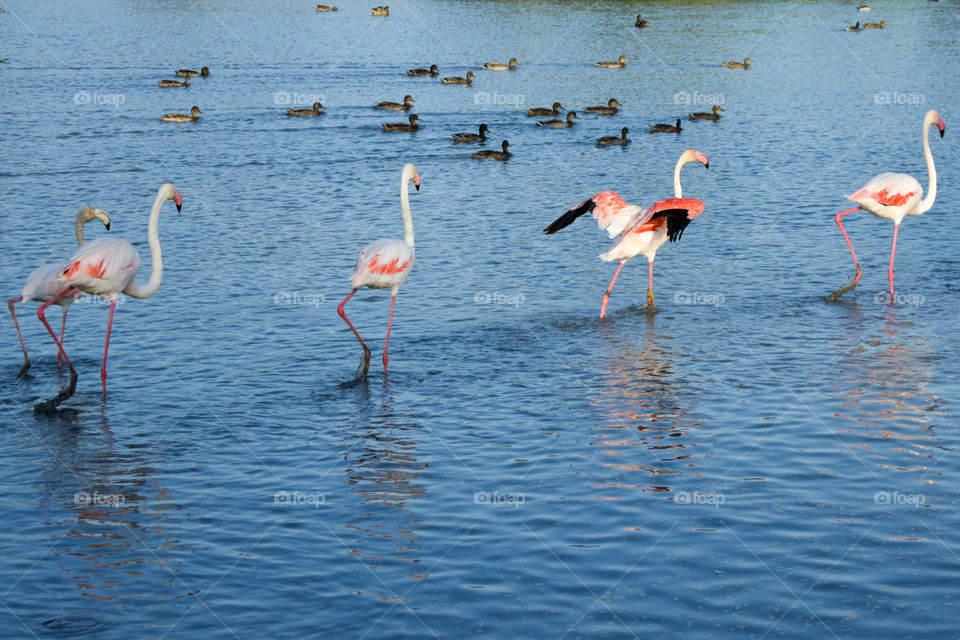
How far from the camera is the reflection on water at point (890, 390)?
35.5 feet

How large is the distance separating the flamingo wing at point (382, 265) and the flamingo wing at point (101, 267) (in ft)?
8.42

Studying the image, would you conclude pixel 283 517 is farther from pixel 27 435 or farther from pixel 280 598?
pixel 27 435

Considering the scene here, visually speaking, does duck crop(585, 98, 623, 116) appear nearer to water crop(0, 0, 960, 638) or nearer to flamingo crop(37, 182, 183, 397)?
water crop(0, 0, 960, 638)

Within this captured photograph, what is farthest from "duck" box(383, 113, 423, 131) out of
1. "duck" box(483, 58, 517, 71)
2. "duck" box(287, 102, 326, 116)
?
"duck" box(483, 58, 517, 71)

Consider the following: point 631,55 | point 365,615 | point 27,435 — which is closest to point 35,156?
point 27,435

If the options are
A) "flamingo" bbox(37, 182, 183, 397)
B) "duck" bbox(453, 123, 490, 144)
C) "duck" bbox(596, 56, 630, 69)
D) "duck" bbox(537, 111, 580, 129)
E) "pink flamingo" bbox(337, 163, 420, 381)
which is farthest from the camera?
"duck" bbox(596, 56, 630, 69)

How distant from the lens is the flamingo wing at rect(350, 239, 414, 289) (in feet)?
44.0

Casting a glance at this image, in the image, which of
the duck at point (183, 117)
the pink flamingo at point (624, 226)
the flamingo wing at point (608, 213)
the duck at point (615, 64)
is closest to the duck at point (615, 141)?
the duck at point (183, 117)

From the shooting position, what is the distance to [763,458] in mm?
10594

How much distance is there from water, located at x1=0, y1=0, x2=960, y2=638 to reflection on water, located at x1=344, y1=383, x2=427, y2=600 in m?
0.04

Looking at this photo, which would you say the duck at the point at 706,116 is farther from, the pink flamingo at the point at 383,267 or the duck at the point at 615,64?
the pink flamingo at the point at 383,267

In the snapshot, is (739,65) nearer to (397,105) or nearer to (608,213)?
(397,105)

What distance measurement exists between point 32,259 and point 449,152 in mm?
14392

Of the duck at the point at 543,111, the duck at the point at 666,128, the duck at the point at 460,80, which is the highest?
the duck at the point at 460,80
